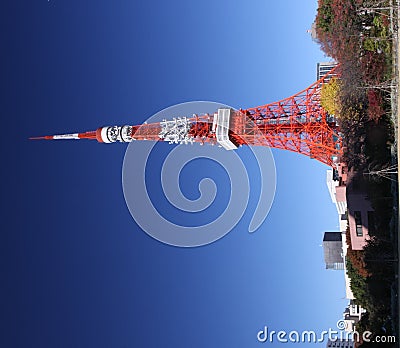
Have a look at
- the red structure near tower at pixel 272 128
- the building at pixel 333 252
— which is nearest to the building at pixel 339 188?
the red structure near tower at pixel 272 128

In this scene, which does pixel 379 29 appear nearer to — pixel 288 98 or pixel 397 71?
pixel 397 71

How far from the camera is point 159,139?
2528cm

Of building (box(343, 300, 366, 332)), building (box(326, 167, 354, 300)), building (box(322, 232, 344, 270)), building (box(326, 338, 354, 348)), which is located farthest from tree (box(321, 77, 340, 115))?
building (box(322, 232, 344, 270))

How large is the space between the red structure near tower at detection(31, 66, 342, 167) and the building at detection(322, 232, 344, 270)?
11.8 meters

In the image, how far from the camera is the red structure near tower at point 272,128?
2428 cm

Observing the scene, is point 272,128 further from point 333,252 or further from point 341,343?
point 333,252

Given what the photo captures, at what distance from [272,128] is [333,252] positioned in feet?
45.4

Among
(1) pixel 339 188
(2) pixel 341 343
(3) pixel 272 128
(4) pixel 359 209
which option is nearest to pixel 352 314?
(2) pixel 341 343

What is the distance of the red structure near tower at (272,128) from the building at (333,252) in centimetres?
1180

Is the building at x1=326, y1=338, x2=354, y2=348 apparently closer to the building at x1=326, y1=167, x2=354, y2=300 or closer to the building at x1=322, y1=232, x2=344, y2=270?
the building at x1=326, y1=167, x2=354, y2=300

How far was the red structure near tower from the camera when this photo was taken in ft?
79.7

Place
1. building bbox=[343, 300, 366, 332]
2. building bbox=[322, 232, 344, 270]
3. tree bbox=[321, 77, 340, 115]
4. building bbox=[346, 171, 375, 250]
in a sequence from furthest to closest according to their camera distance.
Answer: building bbox=[322, 232, 344, 270] → building bbox=[343, 300, 366, 332] → building bbox=[346, 171, 375, 250] → tree bbox=[321, 77, 340, 115]

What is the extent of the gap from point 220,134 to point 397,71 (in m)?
8.01

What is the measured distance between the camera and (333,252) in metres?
36.1
